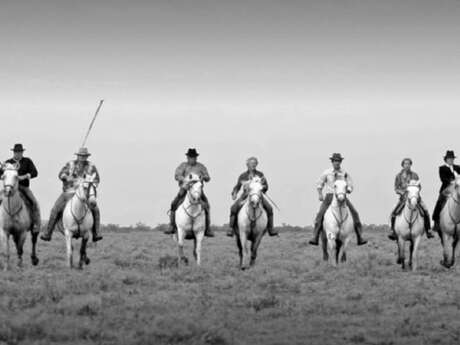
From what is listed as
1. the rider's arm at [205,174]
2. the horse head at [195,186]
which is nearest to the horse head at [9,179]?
the horse head at [195,186]

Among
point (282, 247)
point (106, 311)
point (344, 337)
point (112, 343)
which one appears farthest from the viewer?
point (282, 247)

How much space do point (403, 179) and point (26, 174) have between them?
391 inches

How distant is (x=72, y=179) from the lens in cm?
2366

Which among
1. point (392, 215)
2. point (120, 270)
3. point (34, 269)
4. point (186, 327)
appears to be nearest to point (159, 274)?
point (120, 270)

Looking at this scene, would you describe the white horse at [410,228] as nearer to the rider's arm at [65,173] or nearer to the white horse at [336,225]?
the white horse at [336,225]

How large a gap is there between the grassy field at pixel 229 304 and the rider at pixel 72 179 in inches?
48.3

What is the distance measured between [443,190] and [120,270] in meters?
8.88

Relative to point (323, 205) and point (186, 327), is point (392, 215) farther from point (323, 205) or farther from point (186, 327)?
point (186, 327)

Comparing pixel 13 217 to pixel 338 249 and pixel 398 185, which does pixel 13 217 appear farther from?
pixel 398 185

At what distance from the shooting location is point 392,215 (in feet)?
81.9

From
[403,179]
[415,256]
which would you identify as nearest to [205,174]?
[403,179]

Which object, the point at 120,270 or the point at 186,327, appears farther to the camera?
the point at 120,270

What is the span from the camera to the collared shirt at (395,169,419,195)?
24.8 meters

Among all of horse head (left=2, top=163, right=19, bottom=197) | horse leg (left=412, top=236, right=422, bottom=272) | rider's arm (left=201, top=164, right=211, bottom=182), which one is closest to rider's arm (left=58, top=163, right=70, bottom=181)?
horse head (left=2, top=163, right=19, bottom=197)
